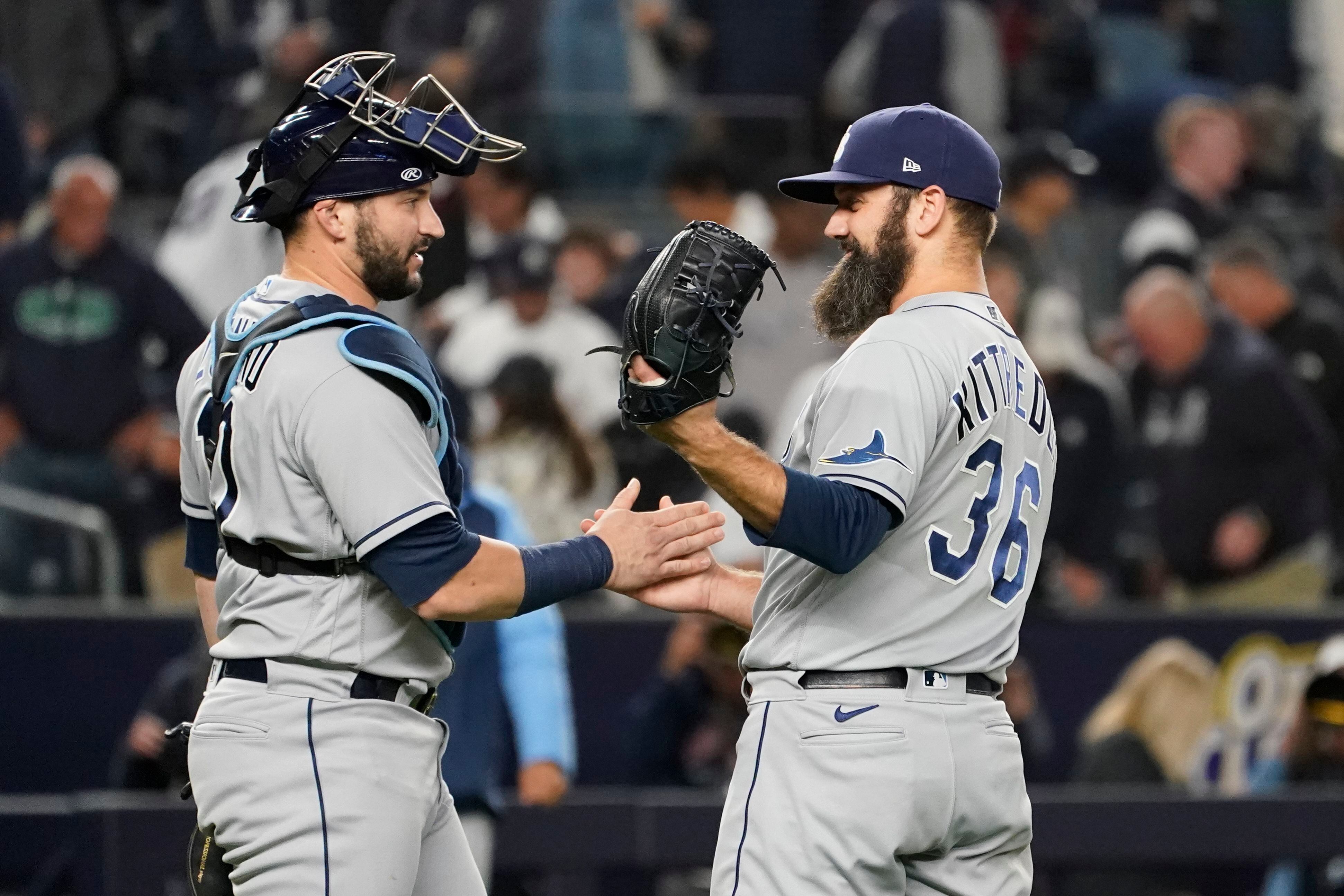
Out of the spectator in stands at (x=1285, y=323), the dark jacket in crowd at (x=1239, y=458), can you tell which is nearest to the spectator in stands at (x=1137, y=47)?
the spectator in stands at (x=1285, y=323)

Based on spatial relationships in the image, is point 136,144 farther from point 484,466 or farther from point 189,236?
point 484,466

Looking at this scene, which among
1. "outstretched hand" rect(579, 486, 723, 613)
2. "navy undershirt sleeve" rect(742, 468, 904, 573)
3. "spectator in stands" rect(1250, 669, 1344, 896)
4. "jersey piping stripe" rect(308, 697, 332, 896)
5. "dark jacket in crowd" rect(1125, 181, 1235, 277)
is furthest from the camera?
"dark jacket in crowd" rect(1125, 181, 1235, 277)

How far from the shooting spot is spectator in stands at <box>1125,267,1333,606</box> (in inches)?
323

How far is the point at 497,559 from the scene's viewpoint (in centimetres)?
342

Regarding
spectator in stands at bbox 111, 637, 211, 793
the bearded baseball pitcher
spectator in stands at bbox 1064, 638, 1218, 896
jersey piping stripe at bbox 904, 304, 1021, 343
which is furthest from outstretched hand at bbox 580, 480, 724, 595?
spectator in stands at bbox 1064, 638, 1218, 896

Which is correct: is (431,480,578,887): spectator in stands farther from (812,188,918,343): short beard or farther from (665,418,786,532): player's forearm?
(665,418,786,532): player's forearm

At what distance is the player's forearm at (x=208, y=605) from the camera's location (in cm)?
382

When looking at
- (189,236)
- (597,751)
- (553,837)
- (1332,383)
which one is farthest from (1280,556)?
(189,236)

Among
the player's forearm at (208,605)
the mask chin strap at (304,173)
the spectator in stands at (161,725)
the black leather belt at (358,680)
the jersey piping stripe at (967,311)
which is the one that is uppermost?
the mask chin strap at (304,173)

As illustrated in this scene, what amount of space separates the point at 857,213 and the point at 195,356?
4.25 feet

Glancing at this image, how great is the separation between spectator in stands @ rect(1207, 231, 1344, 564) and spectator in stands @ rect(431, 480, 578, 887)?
4687 mm

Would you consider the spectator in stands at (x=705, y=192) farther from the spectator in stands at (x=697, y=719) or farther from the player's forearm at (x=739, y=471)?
the player's forearm at (x=739, y=471)

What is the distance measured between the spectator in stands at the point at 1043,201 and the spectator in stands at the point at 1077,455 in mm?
536

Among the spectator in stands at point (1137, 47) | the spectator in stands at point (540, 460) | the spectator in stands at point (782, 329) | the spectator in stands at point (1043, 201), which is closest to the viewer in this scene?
the spectator in stands at point (540, 460)
